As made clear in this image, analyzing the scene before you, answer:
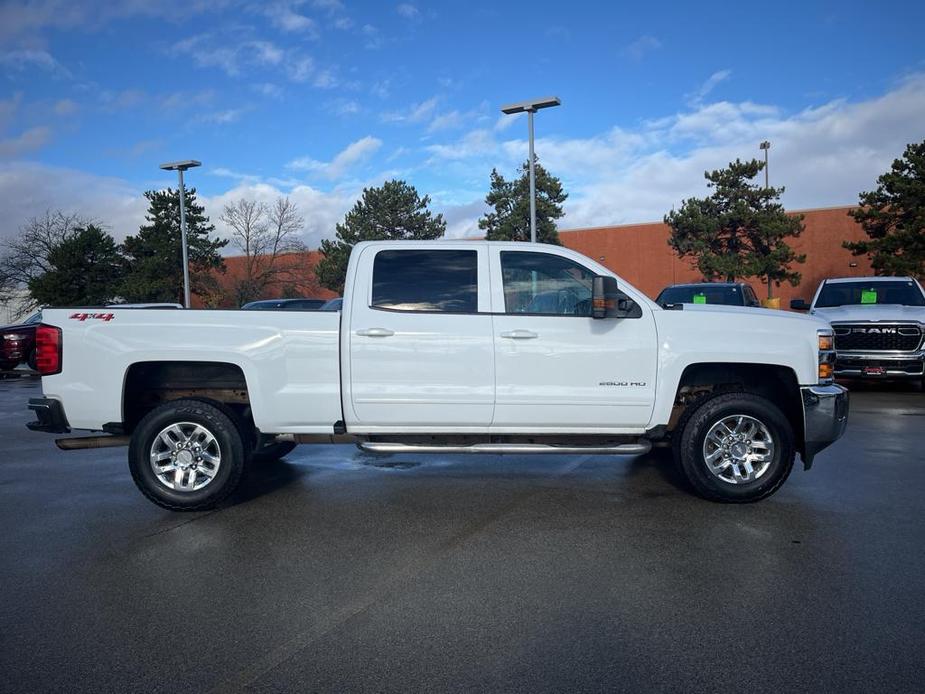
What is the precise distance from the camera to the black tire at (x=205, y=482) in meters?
5.43

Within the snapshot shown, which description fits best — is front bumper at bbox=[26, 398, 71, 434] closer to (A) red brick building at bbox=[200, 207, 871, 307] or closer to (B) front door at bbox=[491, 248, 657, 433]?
(B) front door at bbox=[491, 248, 657, 433]

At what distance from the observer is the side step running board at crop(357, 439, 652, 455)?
→ 213 inches

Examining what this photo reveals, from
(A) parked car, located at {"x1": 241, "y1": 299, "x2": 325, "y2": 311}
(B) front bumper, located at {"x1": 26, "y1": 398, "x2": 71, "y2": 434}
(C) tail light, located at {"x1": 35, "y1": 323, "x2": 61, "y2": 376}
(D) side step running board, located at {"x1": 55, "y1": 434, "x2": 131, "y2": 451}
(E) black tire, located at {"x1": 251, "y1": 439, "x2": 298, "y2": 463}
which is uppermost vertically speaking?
(A) parked car, located at {"x1": 241, "y1": 299, "x2": 325, "y2": 311}

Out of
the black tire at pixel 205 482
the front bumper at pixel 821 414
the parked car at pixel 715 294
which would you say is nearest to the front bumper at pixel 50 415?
the black tire at pixel 205 482

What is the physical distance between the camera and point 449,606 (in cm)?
366

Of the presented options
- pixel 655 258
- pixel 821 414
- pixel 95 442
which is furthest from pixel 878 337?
pixel 655 258

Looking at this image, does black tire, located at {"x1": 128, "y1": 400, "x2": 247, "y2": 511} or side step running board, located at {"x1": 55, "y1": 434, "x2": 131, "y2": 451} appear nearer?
black tire, located at {"x1": 128, "y1": 400, "x2": 247, "y2": 511}

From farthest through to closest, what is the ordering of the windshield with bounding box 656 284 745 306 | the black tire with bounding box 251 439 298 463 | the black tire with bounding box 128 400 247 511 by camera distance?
the windshield with bounding box 656 284 745 306, the black tire with bounding box 251 439 298 463, the black tire with bounding box 128 400 247 511

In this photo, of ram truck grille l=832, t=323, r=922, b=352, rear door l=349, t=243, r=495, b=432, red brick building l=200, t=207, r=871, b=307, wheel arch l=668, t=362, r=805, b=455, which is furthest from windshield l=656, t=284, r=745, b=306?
red brick building l=200, t=207, r=871, b=307

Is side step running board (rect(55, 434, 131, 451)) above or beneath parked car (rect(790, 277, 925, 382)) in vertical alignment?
beneath

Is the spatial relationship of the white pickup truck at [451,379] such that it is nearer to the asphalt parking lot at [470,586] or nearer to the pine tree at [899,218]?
the asphalt parking lot at [470,586]

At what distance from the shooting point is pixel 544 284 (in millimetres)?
5664

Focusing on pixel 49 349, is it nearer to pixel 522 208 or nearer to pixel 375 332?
pixel 375 332

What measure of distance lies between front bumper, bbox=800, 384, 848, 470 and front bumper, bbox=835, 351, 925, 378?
6809 millimetres
